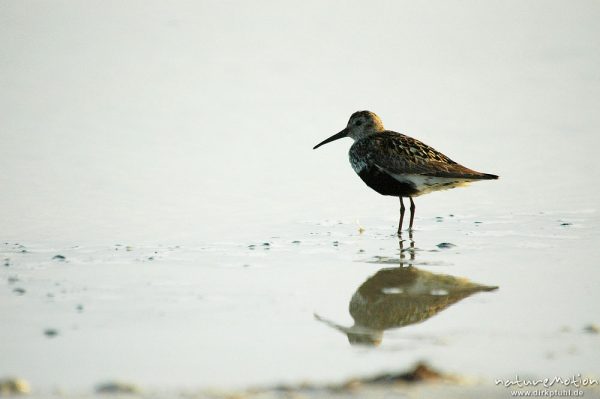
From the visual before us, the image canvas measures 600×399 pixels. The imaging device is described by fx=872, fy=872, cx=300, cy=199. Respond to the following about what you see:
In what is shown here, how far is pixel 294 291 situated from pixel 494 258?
2.24 metres

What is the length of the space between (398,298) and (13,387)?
308cm

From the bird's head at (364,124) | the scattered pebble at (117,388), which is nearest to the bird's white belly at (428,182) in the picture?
the bird's head at (364,124)

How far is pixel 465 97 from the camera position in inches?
605

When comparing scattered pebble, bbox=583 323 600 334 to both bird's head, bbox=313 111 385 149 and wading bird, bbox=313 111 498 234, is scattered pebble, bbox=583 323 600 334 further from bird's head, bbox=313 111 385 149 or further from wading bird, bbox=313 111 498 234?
bird's head, bbox=313 111 385 149

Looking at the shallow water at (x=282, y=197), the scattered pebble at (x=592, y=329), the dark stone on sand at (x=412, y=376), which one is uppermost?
the shallow water at (x=282, y=197)

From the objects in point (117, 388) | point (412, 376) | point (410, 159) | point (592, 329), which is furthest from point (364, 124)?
point (117, 388)

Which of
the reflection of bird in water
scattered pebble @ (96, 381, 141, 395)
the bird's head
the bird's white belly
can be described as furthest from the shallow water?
the bird's head

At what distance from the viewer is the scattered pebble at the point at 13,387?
459 cm

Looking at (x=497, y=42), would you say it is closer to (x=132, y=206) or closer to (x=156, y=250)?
(x=132, y=206)

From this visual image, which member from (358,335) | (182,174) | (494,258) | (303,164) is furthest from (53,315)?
(303,164)

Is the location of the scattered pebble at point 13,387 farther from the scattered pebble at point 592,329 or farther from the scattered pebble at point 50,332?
the scattered pebble at point 592,329

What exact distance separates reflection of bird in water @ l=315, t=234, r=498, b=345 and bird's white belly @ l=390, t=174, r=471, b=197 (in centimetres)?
271

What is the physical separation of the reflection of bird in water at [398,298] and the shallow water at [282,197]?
0.11 feet

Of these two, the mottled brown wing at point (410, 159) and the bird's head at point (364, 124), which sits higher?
the bird's head at point (364, 124)
